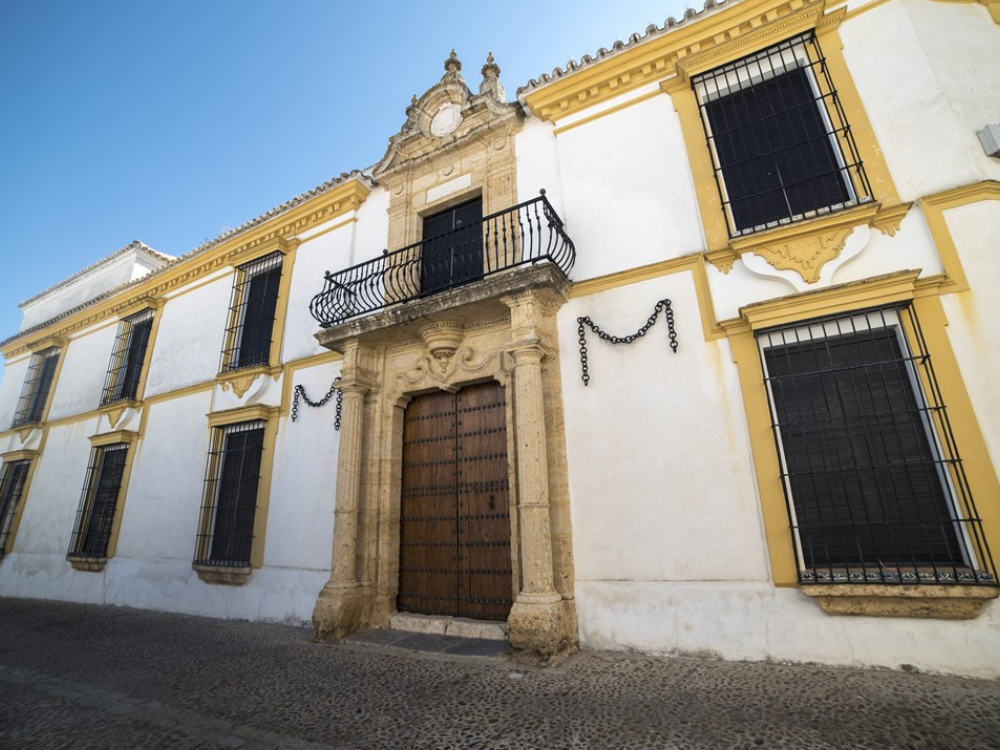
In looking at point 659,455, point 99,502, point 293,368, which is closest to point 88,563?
point 99,502

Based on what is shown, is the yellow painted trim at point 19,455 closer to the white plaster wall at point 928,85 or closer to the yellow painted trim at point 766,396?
the yellow painted trim at point 766,396

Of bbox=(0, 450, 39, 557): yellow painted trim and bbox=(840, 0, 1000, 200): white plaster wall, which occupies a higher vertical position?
bbox=(840, 0, 1000, 200): white plaster wall

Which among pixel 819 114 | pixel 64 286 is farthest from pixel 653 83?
pixel 64 286

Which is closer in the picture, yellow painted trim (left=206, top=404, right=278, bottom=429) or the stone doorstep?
the stone doorstep

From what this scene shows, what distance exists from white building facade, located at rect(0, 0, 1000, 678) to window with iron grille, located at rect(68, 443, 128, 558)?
4.92 ft

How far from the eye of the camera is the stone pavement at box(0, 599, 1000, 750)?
2.47 m

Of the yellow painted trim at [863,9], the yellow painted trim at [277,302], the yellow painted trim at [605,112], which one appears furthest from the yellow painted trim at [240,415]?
the yellow painted trim at [863,9]

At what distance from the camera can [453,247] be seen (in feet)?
18.7

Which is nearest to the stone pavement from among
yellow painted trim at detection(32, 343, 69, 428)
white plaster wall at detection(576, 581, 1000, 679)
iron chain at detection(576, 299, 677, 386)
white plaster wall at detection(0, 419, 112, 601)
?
white plaster wall at detection(576, 581, 1000, 679)

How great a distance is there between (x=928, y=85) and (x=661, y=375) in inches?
134

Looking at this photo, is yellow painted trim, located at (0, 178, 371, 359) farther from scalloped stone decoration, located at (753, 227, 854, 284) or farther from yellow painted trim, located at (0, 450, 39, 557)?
scalloped stone decoration, located at (753, 227, 854, 284)

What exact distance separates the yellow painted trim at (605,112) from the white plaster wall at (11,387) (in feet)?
47.0

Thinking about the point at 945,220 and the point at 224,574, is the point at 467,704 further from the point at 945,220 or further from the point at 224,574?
the point at 945,220

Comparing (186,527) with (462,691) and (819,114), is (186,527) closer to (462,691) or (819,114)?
(462,691)
